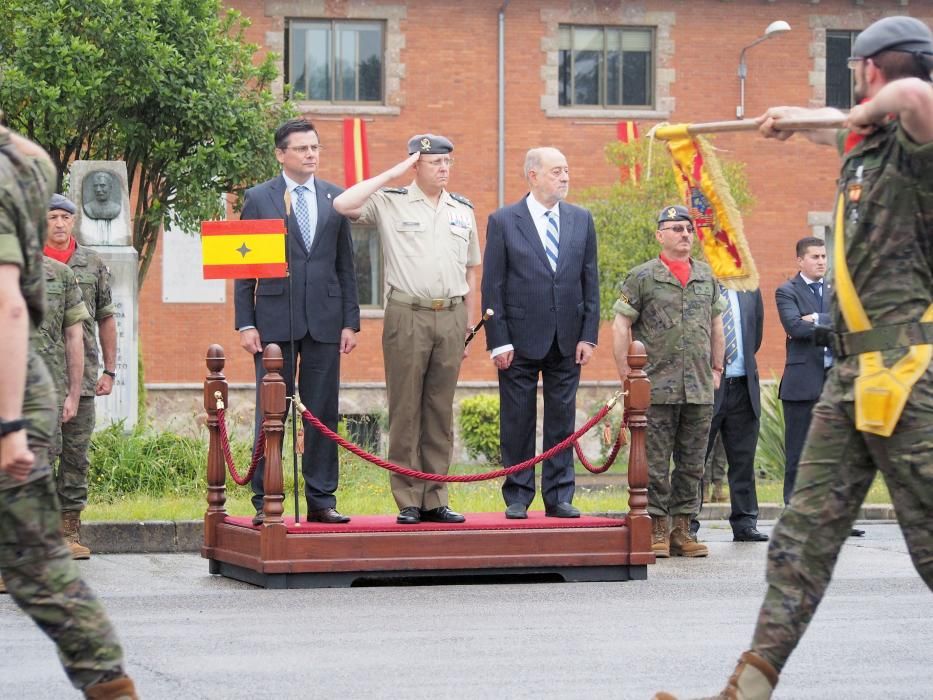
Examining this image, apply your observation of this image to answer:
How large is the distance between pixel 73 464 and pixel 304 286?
209cm

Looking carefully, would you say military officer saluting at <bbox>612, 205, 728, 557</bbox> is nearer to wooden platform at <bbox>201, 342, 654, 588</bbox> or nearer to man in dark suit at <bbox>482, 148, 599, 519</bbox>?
man in dark suit at <bbox>482, 148, 599, 519</bbox>

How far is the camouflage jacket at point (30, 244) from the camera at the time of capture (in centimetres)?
471

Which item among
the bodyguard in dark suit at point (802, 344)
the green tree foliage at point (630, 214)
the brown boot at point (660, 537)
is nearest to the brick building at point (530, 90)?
the green tree foliage at point (630, 214)

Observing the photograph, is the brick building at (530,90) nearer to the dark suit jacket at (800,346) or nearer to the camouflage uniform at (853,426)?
the dark suit jacket at (800,346)

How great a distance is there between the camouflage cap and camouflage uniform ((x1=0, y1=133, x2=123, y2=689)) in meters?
2.53

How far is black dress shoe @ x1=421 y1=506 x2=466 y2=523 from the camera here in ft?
32.1

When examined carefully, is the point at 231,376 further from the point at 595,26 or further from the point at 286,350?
the point at 286,350

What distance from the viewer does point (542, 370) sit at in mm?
10250

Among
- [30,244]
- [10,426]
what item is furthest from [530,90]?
[10,426]

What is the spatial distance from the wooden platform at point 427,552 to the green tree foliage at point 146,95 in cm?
962

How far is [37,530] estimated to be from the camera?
471 centimetres

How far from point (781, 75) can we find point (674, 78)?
1843mm

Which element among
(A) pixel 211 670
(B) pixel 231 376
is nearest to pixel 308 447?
(A) pixel 211 670

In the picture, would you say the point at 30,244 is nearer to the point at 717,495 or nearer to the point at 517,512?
the point at 517,512
